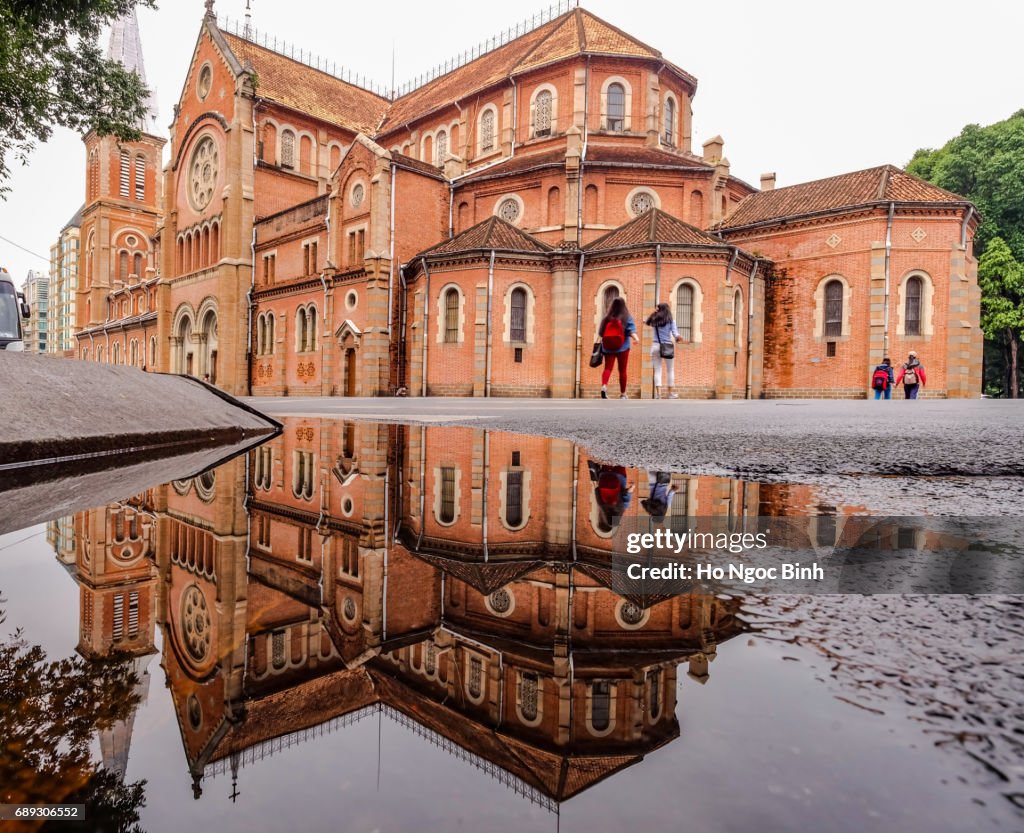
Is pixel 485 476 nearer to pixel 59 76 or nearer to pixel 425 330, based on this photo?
pixel 59 76

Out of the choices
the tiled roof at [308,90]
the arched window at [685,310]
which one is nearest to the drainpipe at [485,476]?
the arched window at [685,310]

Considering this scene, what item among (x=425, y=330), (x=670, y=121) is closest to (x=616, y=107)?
(x=670, y=121)

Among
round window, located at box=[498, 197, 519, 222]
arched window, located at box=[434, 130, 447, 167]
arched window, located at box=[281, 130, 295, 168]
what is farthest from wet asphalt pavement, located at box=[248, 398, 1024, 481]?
arched window, located at box=[281, 130, 295, 168]

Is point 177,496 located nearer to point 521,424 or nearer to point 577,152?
point 521,424

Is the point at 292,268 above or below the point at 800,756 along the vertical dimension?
above

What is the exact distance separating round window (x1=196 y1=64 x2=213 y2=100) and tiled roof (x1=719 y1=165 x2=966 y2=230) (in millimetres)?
27678

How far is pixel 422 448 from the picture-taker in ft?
13.9

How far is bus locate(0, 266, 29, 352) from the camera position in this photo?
1788 centimetres

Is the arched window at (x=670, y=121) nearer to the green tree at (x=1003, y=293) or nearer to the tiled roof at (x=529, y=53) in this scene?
the tiled roof at (x=529, y=53)

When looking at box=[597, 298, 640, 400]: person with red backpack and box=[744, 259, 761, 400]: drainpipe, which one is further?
box=[744, 259, 761, 400]: drainpipe

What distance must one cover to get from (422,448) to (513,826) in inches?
147

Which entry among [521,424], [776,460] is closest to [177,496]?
[776,460]

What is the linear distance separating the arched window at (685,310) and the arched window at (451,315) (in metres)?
7.87

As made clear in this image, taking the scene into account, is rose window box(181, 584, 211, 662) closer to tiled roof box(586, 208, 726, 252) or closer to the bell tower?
tiled roof box(586, 208, 726, 252)
